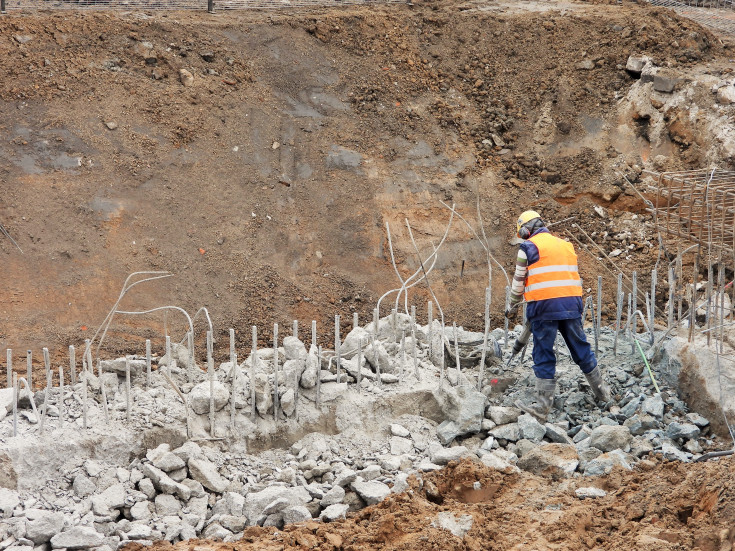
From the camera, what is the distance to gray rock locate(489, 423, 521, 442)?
7.02 metres

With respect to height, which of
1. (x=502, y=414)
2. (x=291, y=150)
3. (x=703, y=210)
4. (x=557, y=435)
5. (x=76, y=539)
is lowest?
(x=76, y=539)

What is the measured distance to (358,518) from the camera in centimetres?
598

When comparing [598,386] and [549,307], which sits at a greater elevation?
[549,307]

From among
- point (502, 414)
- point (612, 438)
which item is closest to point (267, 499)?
point (502, 414)

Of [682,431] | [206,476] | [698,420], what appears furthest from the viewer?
[698,420]

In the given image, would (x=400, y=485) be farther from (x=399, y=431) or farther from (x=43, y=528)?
(x=43, y=528)

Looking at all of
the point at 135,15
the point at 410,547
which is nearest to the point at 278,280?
the point at 135,15

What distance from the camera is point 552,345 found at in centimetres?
750

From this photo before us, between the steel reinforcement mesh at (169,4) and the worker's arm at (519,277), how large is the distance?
28.5 ft

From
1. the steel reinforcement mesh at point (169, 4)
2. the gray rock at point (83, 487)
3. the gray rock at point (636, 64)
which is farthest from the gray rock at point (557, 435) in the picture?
the steel reinforcement mesh at point (169, 4)

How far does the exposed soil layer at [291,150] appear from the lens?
11.1m

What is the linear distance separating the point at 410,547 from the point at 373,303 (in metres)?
5.99

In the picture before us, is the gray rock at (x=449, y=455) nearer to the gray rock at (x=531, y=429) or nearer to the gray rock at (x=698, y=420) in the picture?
the gray rock at (x=531, y=429)

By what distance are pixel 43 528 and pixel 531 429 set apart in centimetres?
368
